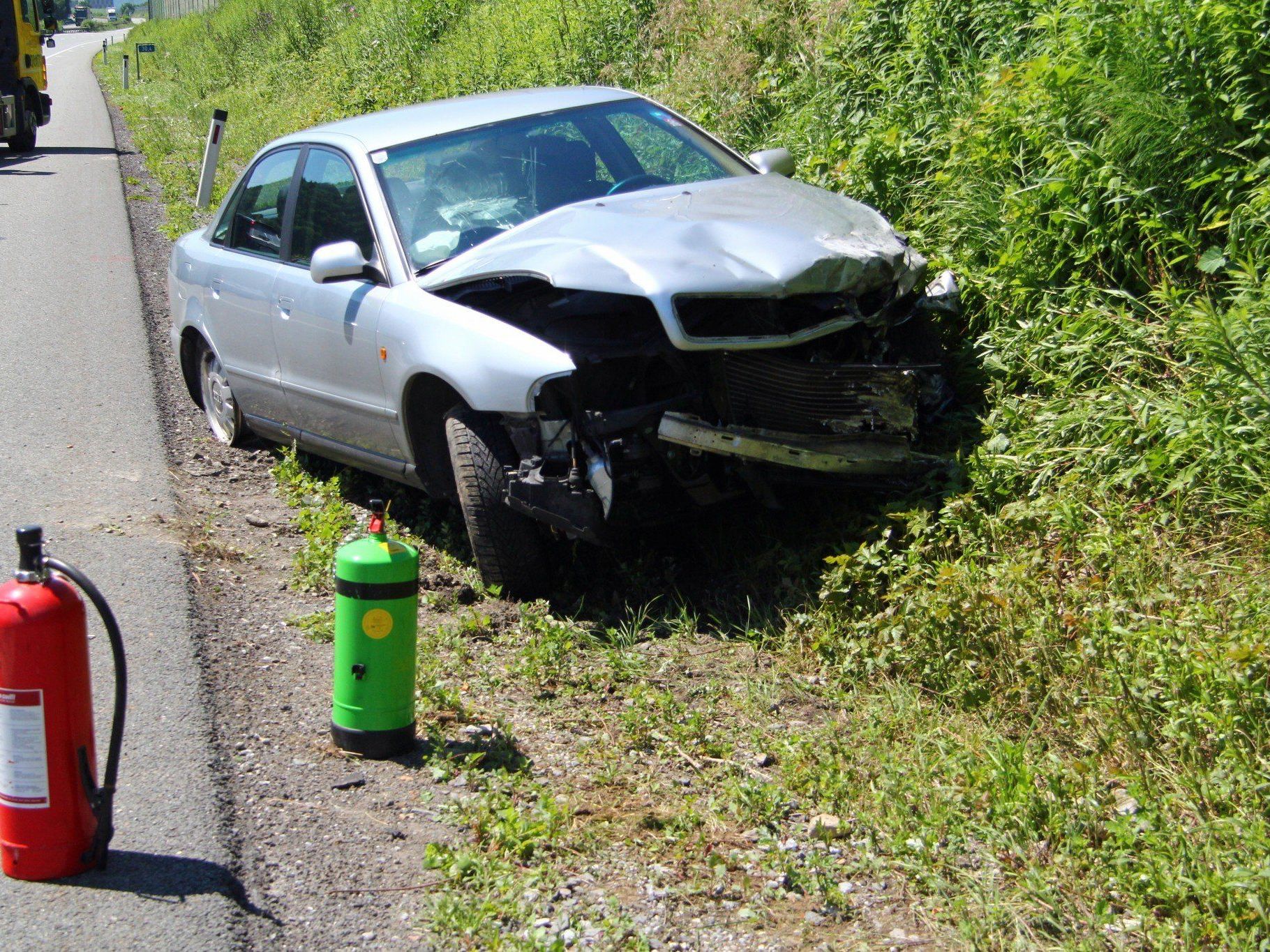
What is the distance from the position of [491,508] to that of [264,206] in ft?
8.87

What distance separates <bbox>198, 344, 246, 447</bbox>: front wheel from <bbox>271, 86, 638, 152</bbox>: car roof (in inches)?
56.9

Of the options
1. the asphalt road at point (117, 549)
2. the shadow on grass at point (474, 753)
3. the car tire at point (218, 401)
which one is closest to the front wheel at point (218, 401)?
the car tire at point (218, 401)

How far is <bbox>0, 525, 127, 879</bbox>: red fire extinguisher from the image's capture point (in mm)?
3348

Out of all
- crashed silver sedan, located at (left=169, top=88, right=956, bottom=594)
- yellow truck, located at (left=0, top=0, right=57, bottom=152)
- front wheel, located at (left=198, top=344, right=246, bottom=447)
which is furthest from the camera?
yellow truck, located at (left=0, top=0, right=57, bottom=152)

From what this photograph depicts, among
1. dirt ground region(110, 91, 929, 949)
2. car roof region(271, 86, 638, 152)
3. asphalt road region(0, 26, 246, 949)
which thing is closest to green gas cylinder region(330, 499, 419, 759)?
dirt ground region(110, 91, 929, 949)

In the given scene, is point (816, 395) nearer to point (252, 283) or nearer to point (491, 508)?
point (491, 508)

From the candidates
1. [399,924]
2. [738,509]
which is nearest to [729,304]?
[738,509]

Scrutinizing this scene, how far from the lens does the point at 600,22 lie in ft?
45.0

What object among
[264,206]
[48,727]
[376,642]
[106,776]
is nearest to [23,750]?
[48,727]

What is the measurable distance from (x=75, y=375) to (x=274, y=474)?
8.66ft

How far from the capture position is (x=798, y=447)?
4.86m

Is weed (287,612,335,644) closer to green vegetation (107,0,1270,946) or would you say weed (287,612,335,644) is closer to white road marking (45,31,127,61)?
green vegetation (107,0,1270,946)

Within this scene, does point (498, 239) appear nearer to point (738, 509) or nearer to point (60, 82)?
point (738, 509)

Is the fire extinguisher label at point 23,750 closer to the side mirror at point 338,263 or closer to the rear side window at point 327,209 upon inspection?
the side mirror at point 338,263
